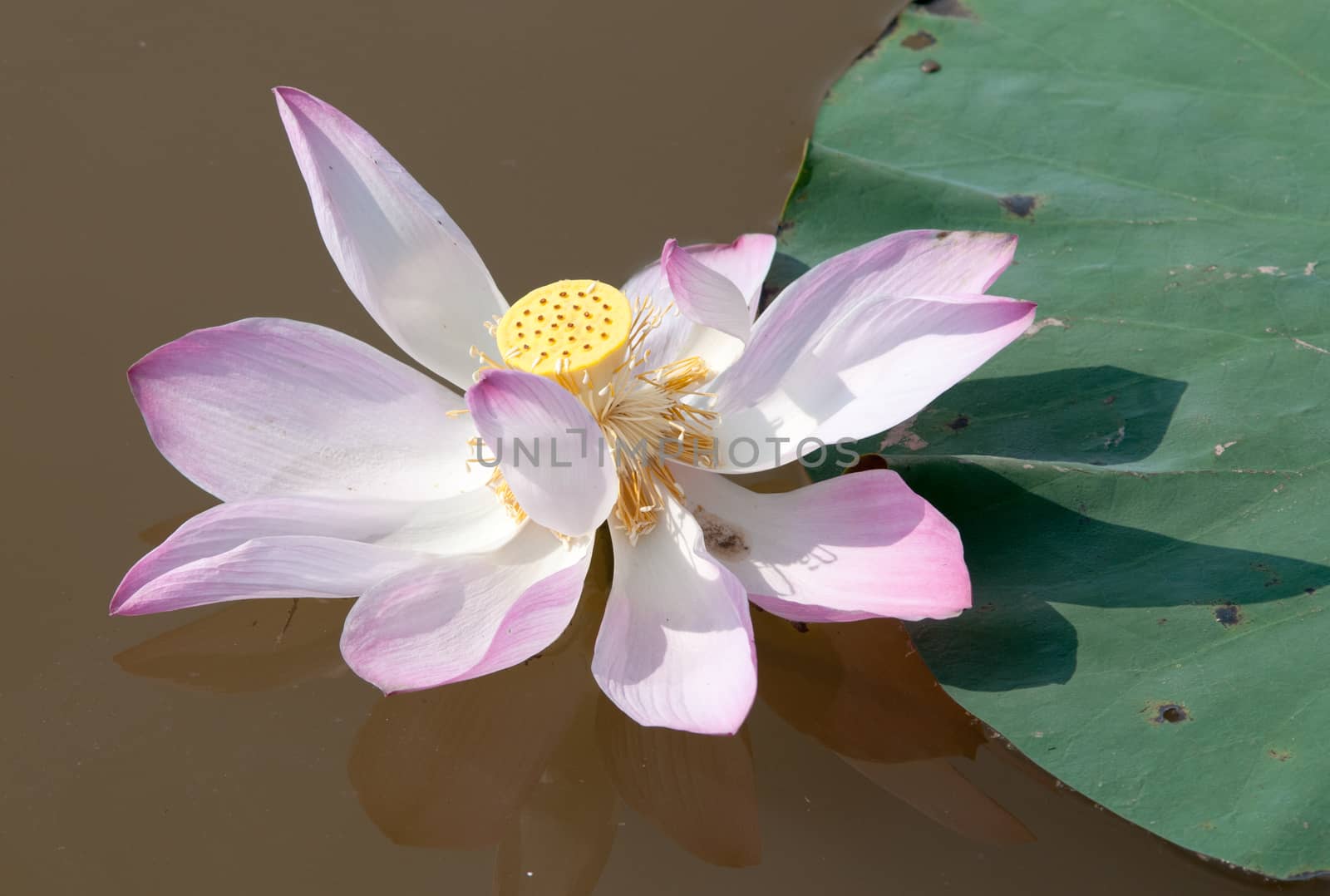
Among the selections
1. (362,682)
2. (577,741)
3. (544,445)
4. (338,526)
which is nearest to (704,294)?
(544,445)

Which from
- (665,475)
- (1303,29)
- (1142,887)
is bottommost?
(1142,887)

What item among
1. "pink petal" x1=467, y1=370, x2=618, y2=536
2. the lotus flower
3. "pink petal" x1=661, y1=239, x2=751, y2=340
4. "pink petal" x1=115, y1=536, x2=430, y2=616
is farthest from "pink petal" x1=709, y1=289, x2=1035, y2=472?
"pink petal" x1=115, y1=536, x2=430, y2=616

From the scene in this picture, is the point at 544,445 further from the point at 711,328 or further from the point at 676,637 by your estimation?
the point at 711,328

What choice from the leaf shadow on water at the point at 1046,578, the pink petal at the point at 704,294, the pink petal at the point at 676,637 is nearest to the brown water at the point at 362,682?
the leaf shadow on water at the point at 1046,578

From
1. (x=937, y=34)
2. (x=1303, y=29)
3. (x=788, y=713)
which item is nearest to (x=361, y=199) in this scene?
(x=788, y=713)

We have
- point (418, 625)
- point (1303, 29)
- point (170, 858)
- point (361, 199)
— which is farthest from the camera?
point (1303, 29)

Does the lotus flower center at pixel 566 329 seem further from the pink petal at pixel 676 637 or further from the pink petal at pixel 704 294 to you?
the pink petal at pixel 676 637

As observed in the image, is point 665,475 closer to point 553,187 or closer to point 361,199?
point 361,199
